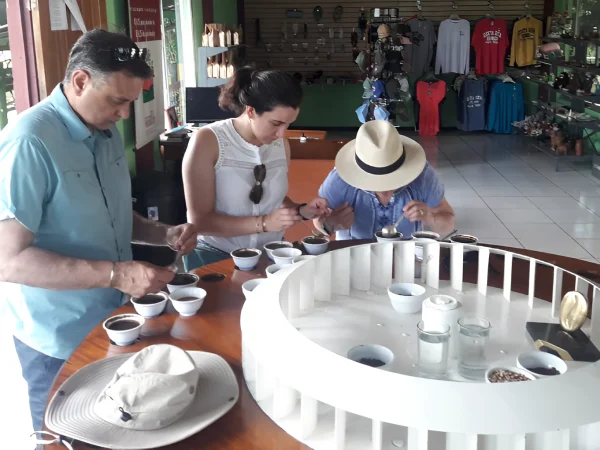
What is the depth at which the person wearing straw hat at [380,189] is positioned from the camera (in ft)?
9.50

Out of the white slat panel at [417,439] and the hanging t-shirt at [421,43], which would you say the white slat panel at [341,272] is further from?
the hanging t-shirt at [421,43]

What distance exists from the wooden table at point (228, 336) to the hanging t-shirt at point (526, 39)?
33.1 feet

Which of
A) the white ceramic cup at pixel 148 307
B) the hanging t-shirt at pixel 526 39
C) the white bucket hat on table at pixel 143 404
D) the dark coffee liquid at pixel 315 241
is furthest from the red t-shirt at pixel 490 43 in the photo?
the white bucket hat on table at pixel 143 404

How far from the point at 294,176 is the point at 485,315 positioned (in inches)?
127

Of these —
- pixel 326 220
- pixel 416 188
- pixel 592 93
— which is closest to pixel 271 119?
pixel 326 220

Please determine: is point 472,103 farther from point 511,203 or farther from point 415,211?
point 415,211

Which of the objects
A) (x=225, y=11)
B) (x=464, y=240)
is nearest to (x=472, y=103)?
(x=225, y=11)

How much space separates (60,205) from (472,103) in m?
10.9

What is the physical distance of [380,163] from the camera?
9.48ft

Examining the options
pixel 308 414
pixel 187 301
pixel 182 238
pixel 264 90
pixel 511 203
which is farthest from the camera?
pixel 511 203

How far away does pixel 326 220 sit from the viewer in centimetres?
311

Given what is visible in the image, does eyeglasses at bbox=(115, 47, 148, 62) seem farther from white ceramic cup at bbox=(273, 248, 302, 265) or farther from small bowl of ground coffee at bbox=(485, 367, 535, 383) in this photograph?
small bowl of ground coffee at bbox=(485, 367, 535, 383)

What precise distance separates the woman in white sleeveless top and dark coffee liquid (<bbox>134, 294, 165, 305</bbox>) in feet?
2.53

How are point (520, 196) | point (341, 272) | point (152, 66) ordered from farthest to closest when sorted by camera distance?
point (520, 196)
point (152, 66)
point (341, 272)
